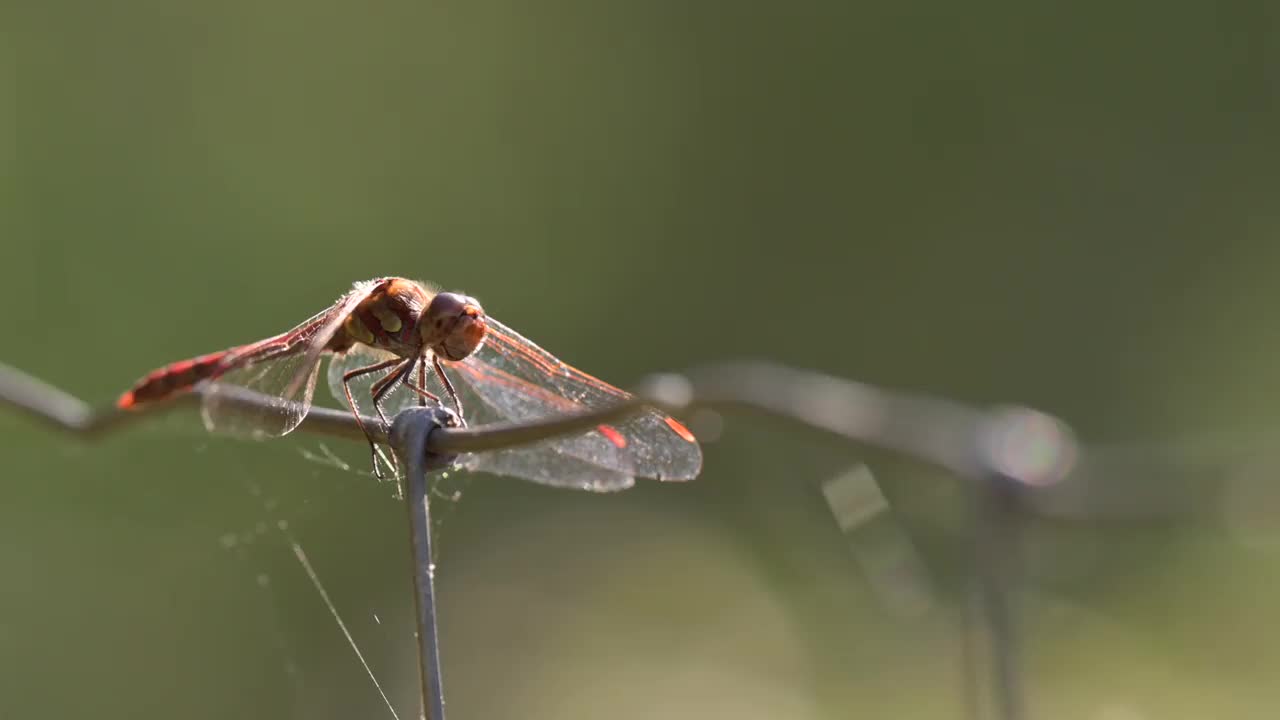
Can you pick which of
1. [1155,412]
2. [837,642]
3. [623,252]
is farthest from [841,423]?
[623,252]

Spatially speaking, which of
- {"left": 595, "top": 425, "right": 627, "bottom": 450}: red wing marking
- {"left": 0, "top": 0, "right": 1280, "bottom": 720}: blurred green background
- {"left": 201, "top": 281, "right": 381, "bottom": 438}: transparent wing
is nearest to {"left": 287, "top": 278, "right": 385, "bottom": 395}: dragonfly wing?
{"left": 201, "top": 281, "right": 381, "bottom": 438}: transparent wing

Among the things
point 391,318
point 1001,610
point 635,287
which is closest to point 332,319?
point 391,318

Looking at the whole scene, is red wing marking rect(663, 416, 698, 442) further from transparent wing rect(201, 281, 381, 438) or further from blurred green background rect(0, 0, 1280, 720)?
blurred green background rect(0, 0, 1280, 720)

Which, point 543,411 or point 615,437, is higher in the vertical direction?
point 543,411

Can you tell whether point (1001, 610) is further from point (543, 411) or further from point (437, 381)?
point (437, 381)

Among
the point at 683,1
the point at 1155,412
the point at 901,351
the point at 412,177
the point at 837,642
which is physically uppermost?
the point at 683,1

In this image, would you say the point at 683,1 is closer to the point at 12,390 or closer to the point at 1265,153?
the point at 1265,153
